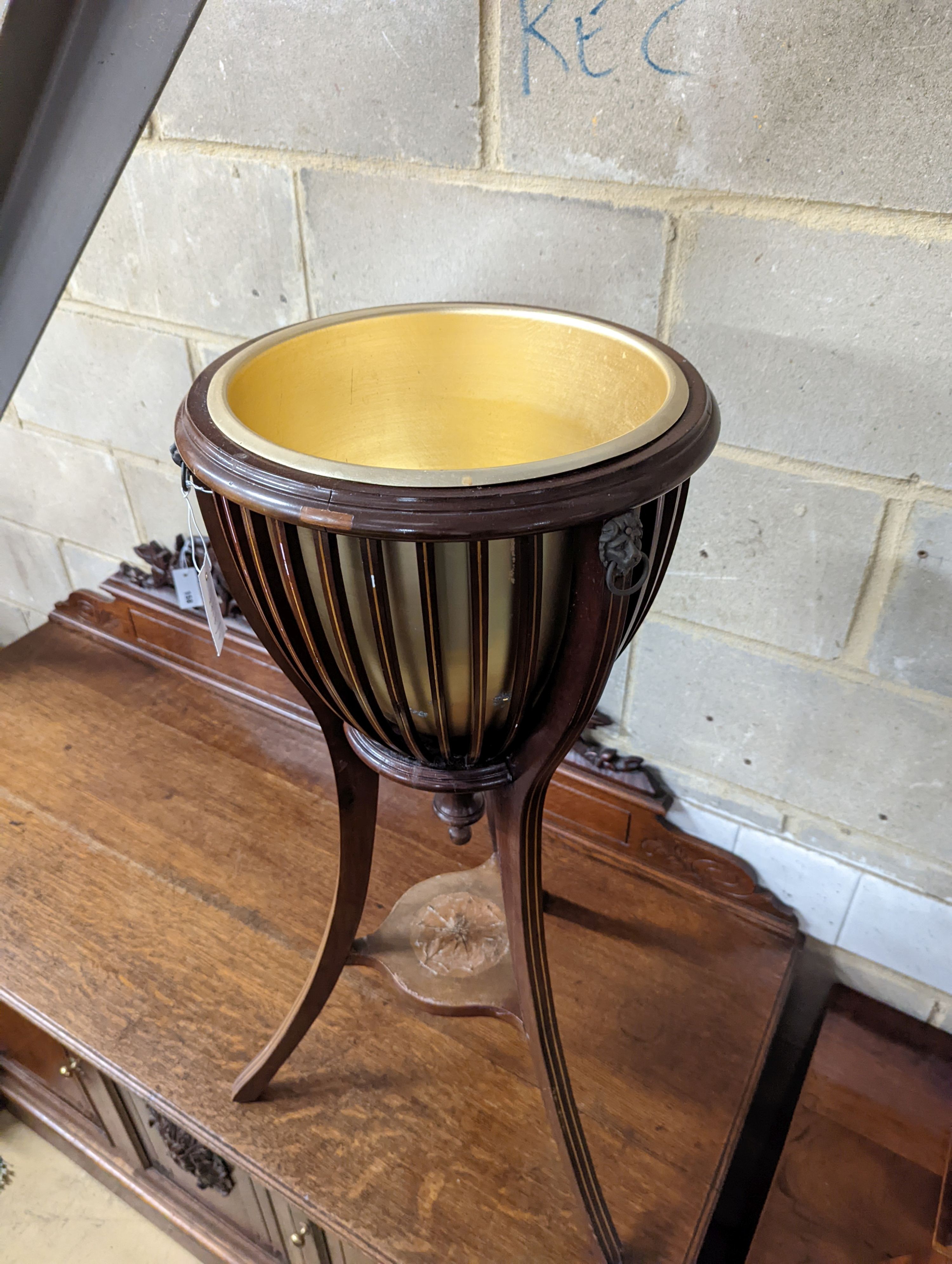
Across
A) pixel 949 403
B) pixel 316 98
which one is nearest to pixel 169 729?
pixel 316 98

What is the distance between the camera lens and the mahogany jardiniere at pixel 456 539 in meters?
0.55

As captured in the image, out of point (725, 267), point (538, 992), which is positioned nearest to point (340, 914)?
point (538, 992)

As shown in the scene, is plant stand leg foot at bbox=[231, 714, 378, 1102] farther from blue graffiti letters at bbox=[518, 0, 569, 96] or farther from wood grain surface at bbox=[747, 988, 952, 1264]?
blue graffiti letters at bbox=[518, 0, 569, 96]

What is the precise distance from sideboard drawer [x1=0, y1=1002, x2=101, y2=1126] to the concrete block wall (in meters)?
0.86

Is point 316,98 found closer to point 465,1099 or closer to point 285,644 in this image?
point 285,644

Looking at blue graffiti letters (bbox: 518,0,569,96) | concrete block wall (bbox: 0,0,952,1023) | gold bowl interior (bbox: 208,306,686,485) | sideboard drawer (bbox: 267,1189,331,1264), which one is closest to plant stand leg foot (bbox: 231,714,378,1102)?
sideboard drawer (bbox: 267,1189,331,1264)

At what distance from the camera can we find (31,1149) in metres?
1.38

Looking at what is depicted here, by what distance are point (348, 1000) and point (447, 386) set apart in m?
0.74

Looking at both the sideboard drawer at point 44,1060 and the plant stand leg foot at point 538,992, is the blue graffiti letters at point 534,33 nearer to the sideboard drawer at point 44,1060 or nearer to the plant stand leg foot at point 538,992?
the plant stand leg foot at point 538,992

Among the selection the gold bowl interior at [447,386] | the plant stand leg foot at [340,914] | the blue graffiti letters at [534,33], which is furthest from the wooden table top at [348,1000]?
the blue graffiti letters at [534,33]

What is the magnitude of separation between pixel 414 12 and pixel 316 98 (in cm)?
16

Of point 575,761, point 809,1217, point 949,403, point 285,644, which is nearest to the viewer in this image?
point 285,644

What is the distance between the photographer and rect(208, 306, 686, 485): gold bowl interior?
750 mm

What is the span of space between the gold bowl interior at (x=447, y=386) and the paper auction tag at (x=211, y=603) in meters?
0.13
